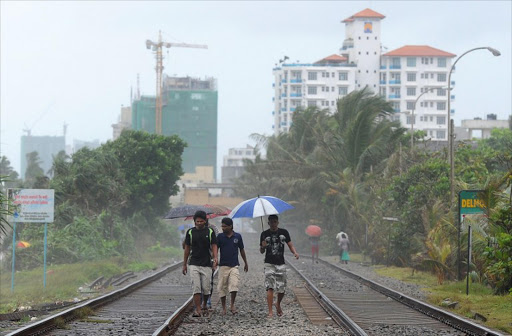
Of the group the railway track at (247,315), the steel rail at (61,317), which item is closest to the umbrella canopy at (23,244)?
the railway track at (247,315)

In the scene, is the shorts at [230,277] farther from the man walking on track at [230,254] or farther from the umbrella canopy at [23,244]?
the umbrella canopy at [23,244]

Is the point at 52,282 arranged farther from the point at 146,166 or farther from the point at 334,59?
the point at 334,59

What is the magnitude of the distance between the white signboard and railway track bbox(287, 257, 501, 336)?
8.65 metres

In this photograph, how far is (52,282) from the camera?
92.3 feet

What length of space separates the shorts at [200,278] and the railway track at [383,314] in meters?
2.41

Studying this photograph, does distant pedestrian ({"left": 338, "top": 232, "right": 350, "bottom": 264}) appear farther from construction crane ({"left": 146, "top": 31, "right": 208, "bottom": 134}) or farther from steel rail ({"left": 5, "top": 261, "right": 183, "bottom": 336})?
construction crane ({"left": 146, "top": 31, "right": 208, "bottom": 134})

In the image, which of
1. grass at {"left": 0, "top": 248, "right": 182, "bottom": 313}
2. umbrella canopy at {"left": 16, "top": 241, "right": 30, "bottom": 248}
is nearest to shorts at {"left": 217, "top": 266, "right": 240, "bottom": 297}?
grass at {"left": 0, "top": 248, "right": 182, "bottom": 313}

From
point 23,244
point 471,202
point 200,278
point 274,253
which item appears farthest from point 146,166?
point 274,253

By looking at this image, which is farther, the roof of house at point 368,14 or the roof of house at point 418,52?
the roof of house at point 418,52

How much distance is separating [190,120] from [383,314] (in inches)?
5605

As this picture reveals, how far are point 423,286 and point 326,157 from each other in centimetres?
2432

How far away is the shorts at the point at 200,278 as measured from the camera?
14406 mm

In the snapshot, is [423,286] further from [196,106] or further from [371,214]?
[196,106]

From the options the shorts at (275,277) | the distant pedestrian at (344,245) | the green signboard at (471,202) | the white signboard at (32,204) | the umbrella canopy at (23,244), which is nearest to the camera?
the shorts at (275,277)
